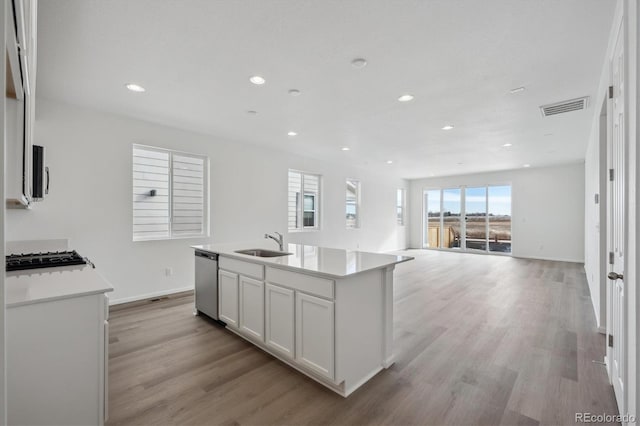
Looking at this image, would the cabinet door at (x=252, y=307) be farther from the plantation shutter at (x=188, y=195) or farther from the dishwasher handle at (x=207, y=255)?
the plantation shutter at (x=188, y=195)

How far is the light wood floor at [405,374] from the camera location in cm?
188

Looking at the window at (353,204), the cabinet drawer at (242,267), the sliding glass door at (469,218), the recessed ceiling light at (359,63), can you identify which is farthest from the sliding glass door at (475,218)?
the cabinet drawer at (242,267)

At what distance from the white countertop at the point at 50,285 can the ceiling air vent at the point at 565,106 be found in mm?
4801

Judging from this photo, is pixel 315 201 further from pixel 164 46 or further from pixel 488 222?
pixel 488 222

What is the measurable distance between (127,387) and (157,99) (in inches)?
119

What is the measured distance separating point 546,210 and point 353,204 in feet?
17.6

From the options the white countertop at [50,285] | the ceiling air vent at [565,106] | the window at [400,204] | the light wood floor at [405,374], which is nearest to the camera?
the white countertop at [50,285]

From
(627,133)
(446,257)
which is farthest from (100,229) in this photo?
(446,257)

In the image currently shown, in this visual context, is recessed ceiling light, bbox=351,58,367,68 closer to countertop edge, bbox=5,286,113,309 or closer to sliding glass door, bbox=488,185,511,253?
countertop edge, bbox=5,286,113,309

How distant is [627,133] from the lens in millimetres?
1469

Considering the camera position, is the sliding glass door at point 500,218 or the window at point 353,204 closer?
the window at point 353,204

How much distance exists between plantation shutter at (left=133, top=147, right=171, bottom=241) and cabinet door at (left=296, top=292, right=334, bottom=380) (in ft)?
10.8

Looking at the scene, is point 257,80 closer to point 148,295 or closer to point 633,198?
point 633,198

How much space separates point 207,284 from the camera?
11.4 ft
